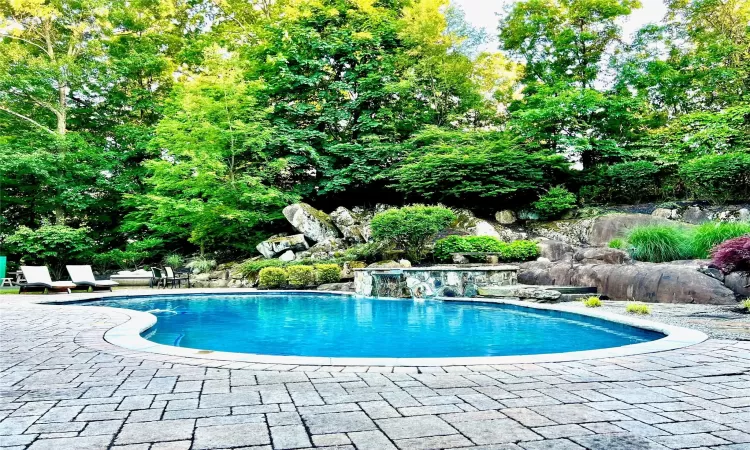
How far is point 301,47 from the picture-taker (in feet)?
63.3

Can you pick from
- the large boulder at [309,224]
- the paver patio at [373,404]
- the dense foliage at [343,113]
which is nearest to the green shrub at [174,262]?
the dense foliage at [343,113]

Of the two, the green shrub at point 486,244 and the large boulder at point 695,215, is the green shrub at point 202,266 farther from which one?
the large boulder at point 695,215

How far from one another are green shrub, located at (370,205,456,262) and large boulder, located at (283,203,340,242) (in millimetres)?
2656

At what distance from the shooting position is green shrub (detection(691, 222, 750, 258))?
29.8 feet

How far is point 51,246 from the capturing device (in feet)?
52.6

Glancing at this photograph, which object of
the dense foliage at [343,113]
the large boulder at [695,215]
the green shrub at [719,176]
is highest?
the dense foliage at [343,113]

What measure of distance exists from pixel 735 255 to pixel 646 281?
1.87 metres

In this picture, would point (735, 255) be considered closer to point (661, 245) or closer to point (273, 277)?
point (661, 245)

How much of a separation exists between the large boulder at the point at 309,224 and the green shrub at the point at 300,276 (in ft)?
9.13

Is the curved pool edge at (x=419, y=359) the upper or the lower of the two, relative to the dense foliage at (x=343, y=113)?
lower

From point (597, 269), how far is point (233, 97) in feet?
43.9

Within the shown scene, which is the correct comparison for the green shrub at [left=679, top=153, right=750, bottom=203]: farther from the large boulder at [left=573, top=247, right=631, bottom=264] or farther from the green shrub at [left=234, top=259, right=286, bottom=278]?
the green shrub at [left=234, top=259, right=286, bottom=278]

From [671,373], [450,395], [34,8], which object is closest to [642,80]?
[671,373]

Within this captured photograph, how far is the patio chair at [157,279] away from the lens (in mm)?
12922
